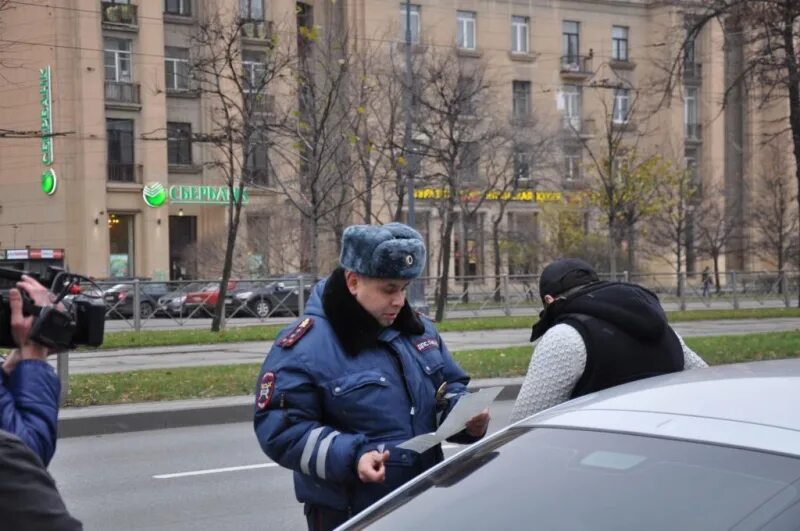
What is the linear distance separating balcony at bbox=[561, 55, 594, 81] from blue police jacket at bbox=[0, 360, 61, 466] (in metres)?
53.7

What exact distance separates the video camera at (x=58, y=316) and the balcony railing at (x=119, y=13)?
44349mm

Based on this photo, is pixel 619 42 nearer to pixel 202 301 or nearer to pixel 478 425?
pixel 202 301

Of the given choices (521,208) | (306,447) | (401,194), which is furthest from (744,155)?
(306,447)

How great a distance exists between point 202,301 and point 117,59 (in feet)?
64.4

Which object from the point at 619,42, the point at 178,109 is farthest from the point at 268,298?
the point at 619,42

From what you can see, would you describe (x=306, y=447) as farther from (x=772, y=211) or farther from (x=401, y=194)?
(x=772, y=211)

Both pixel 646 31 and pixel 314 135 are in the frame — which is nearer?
pixel 314 135

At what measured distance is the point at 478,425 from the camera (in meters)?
3.89

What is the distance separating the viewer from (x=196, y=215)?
165 feet

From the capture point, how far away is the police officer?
3.53m

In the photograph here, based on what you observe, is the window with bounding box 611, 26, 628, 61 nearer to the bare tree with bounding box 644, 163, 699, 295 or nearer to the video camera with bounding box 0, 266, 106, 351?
the bare tree with bounding box 644, 163, 699, 295

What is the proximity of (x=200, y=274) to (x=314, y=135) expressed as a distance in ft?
74.7

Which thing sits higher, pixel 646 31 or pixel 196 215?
pixel 646 31

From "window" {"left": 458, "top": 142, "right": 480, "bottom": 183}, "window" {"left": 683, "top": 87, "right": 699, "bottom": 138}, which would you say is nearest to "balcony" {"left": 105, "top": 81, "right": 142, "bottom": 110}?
"window" {"left": 458, "top": 142, "right": 480, "bottom": 183}
